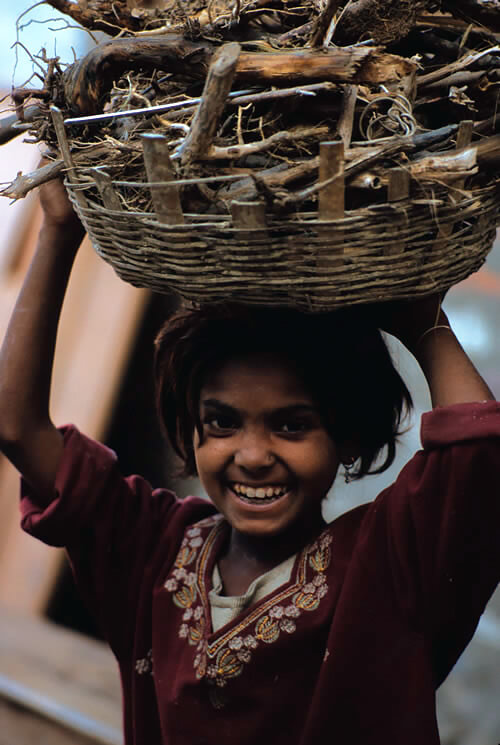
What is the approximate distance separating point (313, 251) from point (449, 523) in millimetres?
368

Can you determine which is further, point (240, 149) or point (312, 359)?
point (312, 359)

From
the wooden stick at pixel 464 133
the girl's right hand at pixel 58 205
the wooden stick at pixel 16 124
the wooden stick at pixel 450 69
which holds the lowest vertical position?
the girl's right hand at pixel 58 205

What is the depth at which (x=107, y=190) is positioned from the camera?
946 mm

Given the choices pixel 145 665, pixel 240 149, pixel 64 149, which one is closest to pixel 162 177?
pixel 240 149

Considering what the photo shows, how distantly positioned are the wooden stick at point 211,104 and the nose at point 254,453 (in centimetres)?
43

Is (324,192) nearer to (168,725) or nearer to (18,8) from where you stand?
(168,725)

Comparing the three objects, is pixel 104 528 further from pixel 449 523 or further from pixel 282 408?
pixel 449 523

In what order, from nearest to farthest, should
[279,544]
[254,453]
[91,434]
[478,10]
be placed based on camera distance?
[478,10]
[254,453]
[279,544]
[91,434]

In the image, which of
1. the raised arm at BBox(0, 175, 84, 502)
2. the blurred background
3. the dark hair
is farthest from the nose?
the blurred background

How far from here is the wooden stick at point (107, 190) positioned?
937 mm

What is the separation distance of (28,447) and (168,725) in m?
0.46

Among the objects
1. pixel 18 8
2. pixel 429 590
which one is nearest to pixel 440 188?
pixel 429 590

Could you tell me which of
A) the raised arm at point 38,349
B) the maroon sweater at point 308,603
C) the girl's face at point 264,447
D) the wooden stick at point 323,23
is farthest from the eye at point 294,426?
the wooden stick at point 323,23

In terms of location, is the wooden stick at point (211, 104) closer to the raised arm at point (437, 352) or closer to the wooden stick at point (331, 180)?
the wooden stick at point (331, 180)
